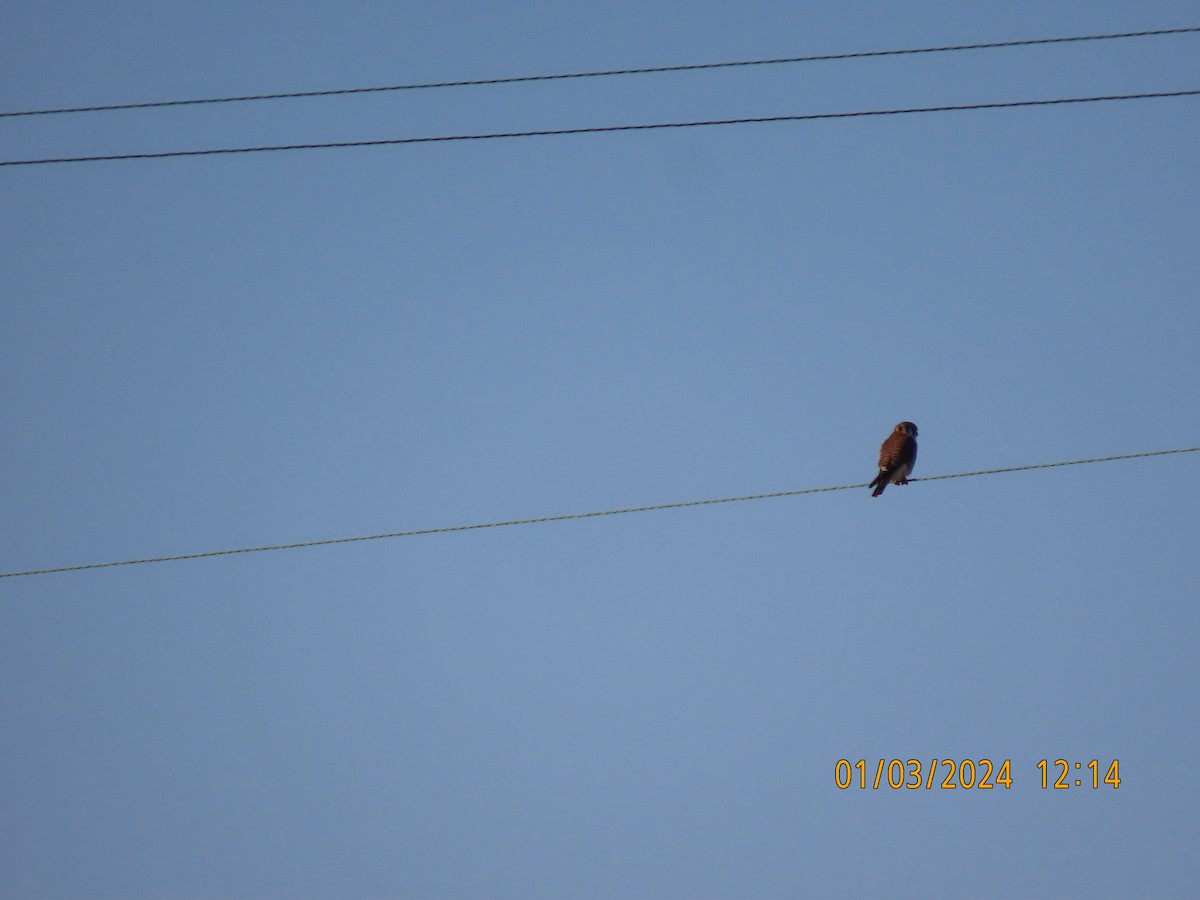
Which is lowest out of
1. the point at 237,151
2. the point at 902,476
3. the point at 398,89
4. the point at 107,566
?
the point at 107,566

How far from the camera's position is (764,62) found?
8.98m

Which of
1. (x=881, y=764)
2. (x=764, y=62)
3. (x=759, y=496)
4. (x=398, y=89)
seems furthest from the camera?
(x=881, y=764)

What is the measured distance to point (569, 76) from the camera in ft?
30.1

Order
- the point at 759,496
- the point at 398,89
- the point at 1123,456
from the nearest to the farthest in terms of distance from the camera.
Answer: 1. the point at 759,496
2. the point at 1123,456
3. the point at 398,89

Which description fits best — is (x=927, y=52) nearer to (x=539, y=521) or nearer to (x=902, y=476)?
(x=902, y=476)

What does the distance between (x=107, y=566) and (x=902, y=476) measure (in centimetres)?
594

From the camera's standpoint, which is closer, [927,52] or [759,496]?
[759,496]

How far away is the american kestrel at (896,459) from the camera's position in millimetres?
10648

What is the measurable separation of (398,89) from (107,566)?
148 inches

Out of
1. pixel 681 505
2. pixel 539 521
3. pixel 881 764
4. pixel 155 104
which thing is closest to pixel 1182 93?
pixel 681 505

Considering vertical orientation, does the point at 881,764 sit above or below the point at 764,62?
below

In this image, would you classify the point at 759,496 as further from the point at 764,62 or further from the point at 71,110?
the point at 71,110

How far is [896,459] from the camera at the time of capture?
1093 cm

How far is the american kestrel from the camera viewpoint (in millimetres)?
10648
